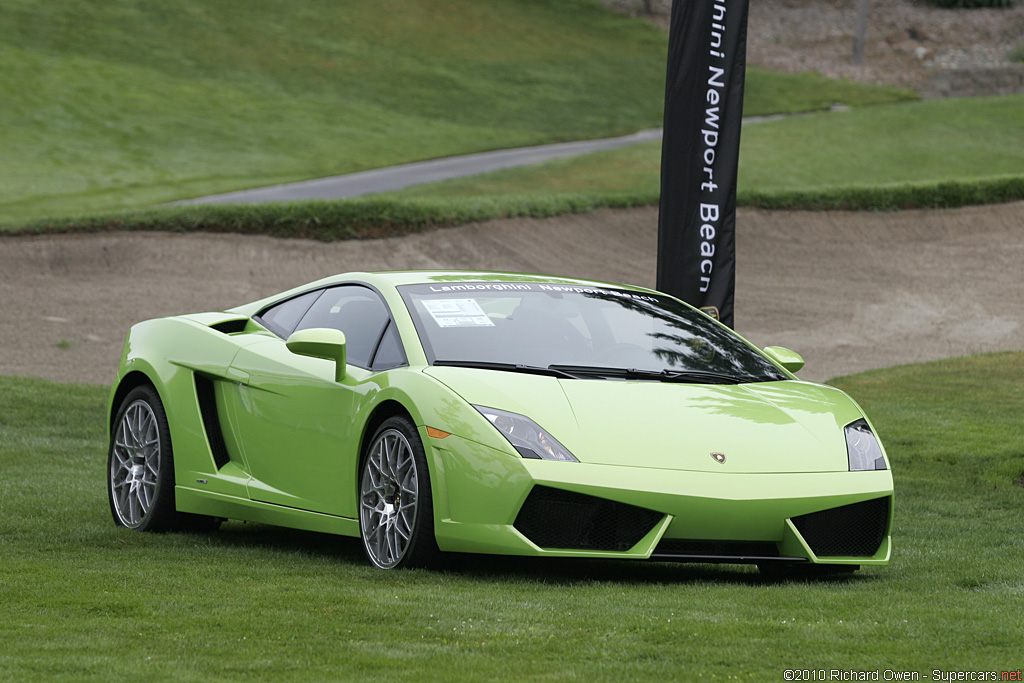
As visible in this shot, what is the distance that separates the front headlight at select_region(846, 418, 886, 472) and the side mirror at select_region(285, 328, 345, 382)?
7.49ft

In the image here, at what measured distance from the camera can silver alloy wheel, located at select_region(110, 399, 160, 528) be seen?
297 inches

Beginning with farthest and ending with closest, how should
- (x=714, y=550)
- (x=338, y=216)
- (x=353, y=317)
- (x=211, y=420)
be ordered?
(x=338, y=216) → (x=211, y=420) → (x=353, y=317) → (x=714, y=550)

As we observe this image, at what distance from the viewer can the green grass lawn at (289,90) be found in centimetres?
2977

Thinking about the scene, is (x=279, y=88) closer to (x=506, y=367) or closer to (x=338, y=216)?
(x=338, y=216)

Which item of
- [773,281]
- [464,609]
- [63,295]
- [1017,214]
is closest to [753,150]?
[1017,214]

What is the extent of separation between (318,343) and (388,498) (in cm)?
78

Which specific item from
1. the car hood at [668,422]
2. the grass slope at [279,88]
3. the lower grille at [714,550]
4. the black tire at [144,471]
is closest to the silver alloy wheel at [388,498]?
the car hood at [668,422]

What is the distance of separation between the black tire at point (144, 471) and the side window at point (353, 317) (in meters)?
1.08

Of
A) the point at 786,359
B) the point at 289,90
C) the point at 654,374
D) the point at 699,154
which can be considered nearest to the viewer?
the point at 654,374

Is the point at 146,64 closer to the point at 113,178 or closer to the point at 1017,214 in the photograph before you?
the point at 113,178

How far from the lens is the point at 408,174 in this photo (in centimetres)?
2966

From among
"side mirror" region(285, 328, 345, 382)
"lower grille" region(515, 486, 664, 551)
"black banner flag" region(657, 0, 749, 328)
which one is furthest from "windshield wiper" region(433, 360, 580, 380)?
"black banner flag" region(657, 0, 749, 328)

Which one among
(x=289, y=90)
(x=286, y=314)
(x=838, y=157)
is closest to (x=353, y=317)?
(x=286, y=314)

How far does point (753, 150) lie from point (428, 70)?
1616cm
